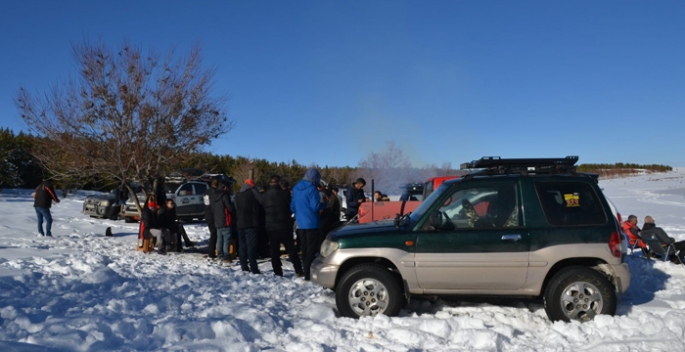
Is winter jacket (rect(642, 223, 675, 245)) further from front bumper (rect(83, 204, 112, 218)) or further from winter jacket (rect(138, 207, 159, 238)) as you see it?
front bumper (rect(83, 204, 112, 218))

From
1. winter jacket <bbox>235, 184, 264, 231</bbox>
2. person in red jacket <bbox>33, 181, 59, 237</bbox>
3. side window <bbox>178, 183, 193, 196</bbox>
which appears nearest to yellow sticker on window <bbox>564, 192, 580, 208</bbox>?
winter jacket <bbox>235, 184, 264, 231</bbox>

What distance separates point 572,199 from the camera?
6.07 metres

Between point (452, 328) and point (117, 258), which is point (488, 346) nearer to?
point (452, 328)

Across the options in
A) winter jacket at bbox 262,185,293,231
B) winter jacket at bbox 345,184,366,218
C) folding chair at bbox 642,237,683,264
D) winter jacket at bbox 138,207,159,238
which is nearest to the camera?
winter jacket at bbox 262,185,293,231

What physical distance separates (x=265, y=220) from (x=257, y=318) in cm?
370

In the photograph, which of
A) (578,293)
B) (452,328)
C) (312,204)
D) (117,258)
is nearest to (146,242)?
(117,258)

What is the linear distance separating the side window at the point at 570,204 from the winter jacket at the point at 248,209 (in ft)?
16.2

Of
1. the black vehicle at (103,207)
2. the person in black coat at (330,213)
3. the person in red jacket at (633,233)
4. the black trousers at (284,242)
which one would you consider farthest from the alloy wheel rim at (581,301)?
the black vehicle at (103,207)

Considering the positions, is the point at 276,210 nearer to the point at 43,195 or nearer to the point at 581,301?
the point at 581,301

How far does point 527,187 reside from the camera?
6.13 meters

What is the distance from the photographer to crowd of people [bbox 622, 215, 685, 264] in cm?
1091

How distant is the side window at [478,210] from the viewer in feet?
20.0

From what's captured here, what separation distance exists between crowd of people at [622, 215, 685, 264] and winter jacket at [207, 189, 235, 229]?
25.4ft

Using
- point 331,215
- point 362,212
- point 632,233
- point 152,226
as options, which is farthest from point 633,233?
point 152,226
